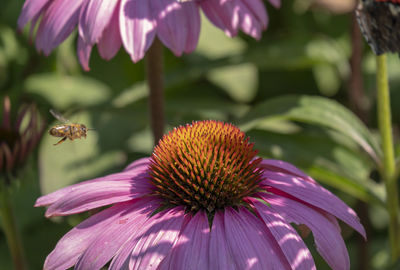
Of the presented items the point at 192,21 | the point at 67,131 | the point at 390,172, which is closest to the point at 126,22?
the point at 192,21

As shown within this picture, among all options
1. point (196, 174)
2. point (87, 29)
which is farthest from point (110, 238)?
point (87, 29)

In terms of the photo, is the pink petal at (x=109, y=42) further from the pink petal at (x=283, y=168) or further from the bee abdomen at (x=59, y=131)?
the pink petal at (x=283, y=168)

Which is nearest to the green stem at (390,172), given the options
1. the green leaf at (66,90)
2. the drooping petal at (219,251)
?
the drooping petal at (219,251)

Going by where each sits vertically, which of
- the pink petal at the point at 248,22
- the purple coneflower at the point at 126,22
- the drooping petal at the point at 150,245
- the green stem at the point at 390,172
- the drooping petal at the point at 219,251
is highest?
the purple coneflower at the point at 126,22

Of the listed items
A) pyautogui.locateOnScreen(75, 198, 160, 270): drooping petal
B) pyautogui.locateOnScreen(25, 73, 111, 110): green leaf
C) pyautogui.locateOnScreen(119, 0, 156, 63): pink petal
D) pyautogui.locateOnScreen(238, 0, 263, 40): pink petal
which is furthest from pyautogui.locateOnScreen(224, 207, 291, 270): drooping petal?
pyautogui.locateOnScreen(25, 73, 111, 110): green leaf

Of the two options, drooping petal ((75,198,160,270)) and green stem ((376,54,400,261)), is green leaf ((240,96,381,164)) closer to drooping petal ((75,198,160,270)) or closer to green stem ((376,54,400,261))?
green stem ((376,54,400,261))

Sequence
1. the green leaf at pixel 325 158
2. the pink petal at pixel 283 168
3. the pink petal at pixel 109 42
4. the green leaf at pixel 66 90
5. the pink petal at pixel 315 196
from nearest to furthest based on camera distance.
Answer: the pink petal at pixel 315 196, the pink petal at pixel 283 168, the pink petal at pixel 109 42, the green leaf at pixel 325 158, the green leaf at pixel 66 90
